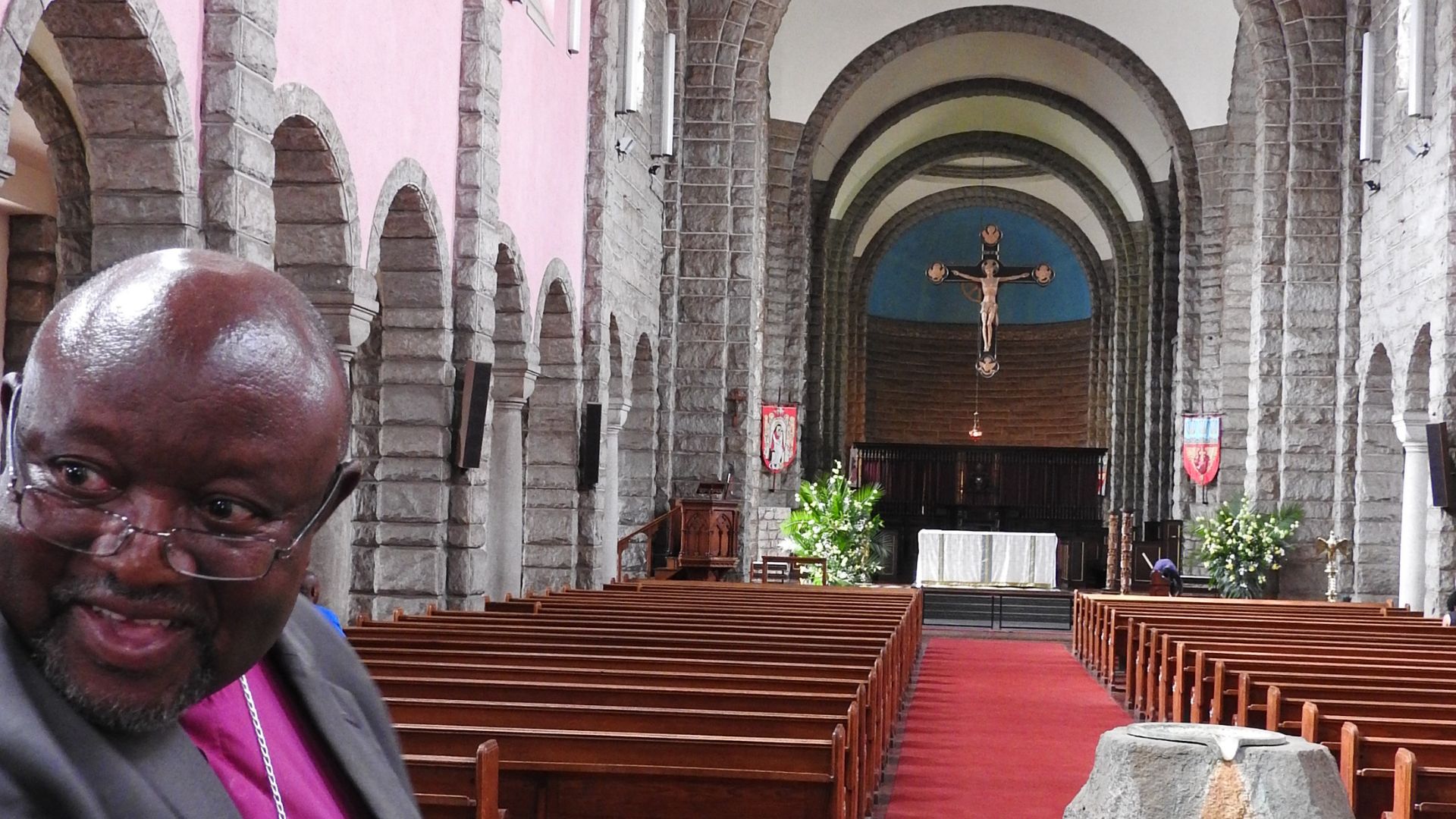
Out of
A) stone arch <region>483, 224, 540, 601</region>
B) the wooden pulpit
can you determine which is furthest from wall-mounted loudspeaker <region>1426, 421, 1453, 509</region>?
stone arch <region>483, 224, 540, 601</region>

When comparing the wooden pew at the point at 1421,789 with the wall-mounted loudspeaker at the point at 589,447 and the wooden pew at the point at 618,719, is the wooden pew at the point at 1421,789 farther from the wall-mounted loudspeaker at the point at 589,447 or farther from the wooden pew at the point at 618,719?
the wall-mounted loudspeaker at the point at 589,447

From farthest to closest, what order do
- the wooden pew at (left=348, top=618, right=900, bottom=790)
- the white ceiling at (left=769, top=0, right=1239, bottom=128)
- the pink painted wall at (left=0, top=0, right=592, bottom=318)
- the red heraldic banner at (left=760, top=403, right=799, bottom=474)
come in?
the white ceiling at (left=769, top=0, right=1239, bottom=128) → the red heraldic banner at (left=760, top=403, right=799, bottom=474) → the pink painted wall at (left=0, top=0, right=592, bottom=318) → the wooden pew at (left=348, top=618, right=900, bottom=790)

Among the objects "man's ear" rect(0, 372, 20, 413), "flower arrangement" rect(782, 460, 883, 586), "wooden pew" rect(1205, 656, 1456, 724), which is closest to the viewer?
"man's ear" rect(0, 372, 20, 413)

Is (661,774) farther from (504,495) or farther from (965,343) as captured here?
(965,343)

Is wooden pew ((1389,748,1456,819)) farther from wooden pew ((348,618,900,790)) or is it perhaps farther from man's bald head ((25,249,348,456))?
man's bald head ((25,249,348,456))

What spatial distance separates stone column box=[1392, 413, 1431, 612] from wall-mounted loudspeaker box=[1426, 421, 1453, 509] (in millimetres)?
1020

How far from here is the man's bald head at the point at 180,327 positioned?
882 mm

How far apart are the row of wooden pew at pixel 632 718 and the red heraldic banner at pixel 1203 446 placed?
13886mm

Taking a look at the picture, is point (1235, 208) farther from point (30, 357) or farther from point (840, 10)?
point (30, 357)

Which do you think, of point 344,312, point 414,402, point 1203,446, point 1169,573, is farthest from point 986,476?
point 344,312

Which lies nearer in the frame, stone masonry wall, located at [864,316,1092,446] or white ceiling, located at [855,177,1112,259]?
white ceiling, located at [855,177,1112,259]

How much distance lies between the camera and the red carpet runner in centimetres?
678

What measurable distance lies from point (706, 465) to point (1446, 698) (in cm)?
1250

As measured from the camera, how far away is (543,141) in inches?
505
